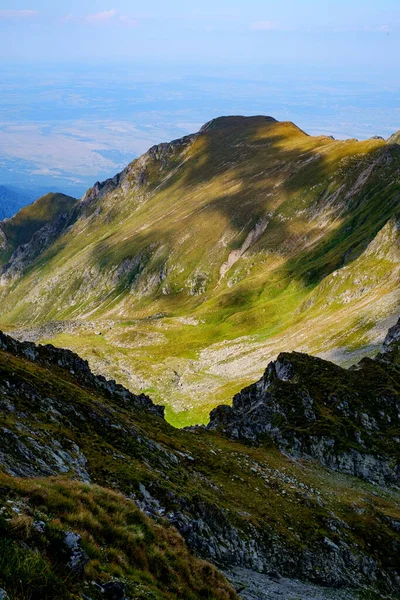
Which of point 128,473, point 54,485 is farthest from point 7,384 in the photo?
point 54,485

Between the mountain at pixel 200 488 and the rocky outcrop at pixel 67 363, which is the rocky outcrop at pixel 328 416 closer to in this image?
the mountain at pixel 200 488

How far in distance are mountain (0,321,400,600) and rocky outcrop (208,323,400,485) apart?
146 mm

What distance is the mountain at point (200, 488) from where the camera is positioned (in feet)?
49.9

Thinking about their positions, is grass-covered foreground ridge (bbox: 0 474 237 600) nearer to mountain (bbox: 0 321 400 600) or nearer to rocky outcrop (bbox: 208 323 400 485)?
mountain (bbox: 0 321 400 600)

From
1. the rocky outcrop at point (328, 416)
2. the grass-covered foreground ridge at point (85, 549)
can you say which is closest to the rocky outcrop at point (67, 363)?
the rocky outcrop at point (328, 416)

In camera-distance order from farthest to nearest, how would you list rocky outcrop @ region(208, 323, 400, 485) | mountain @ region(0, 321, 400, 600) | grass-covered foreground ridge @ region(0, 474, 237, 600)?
rocky outcrop @ region(208, 323, 400, 485) → mountain @ region(0, 321, 400, 600) → grass-covered foreground ridge @ region(0, 474, 237, 600)

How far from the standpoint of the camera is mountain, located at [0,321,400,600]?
15.2 meters

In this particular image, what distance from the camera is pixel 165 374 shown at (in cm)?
12212

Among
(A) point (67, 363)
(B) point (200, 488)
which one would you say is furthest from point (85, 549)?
(A) point (67, 363)

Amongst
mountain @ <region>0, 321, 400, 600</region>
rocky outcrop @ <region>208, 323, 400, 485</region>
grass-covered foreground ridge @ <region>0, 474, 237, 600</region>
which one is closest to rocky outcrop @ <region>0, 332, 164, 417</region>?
mountain @ <region>0, 321, 400, 600</region>

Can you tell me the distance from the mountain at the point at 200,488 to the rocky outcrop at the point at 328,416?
5.7 inches

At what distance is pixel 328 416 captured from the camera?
49375mm

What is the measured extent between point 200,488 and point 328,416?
22404 millimetres

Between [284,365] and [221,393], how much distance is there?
47.5 meters
